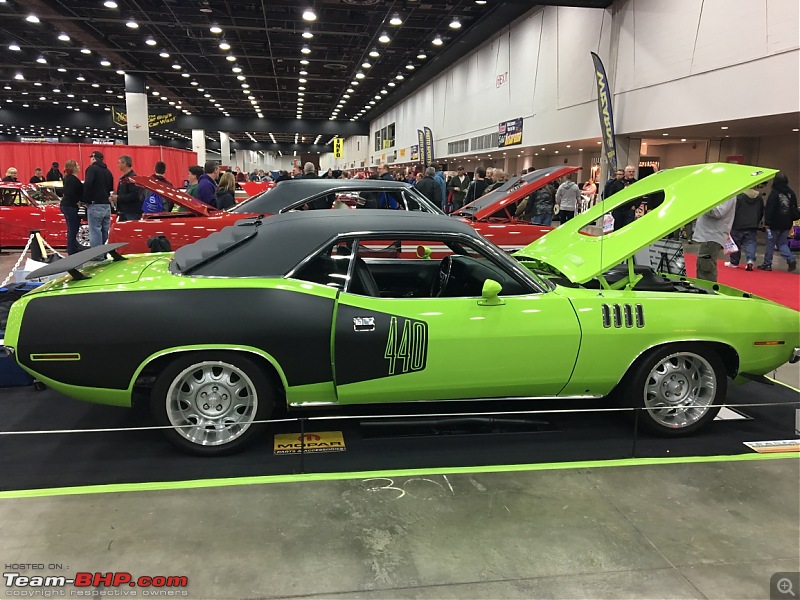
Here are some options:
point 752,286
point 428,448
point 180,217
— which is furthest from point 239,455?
point 752,286

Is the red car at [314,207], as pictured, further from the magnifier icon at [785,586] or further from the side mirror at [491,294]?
the magnifier icon at [785,586]

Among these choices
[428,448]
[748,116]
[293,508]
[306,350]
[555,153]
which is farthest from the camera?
[555,153]

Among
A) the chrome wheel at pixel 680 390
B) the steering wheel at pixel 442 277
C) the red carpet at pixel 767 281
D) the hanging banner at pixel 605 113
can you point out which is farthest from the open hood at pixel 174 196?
the hanging banner at pixel 605 113

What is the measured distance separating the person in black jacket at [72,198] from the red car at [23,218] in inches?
100

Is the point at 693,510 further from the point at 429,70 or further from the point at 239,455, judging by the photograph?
the point at 429,70

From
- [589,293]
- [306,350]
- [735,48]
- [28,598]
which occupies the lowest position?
[28,598]

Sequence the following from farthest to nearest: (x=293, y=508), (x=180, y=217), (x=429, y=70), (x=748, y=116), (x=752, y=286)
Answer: (x=429, y=70)
(x=748, y=116)
(x=752, y=286)
(x=180, y=217)
(x=293, y=508)

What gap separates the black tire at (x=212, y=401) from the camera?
3.10 metres

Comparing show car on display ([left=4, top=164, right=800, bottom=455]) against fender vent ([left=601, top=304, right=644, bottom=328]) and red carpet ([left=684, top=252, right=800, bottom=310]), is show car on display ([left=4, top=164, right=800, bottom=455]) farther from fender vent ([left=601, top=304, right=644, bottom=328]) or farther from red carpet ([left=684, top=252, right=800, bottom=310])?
red carpet ([left=684, top=252, right=800, bottom=310])

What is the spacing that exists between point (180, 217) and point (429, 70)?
69.8 feet

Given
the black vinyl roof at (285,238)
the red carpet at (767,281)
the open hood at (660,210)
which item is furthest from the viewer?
the red carpet at (767,281)

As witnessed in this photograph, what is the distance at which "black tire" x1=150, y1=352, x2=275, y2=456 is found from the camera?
10.2 feet

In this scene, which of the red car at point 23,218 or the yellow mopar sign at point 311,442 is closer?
the yellow mopar sign at point 311,442

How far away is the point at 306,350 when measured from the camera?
3.14 meters
